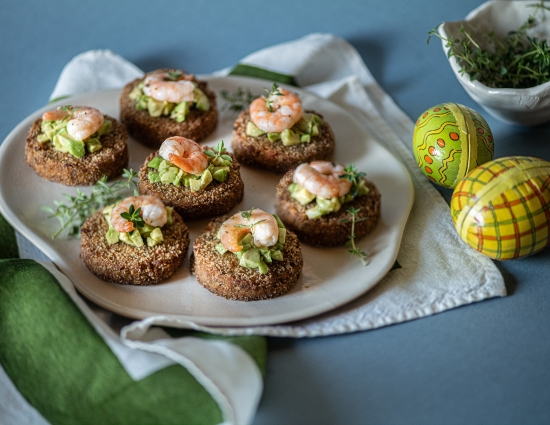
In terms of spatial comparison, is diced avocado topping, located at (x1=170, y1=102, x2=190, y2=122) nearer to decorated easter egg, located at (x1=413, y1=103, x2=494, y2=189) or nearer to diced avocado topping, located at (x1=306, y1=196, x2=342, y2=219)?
diced avocado topping, located at (x1=306, y1=196, x2=342, y2=219)

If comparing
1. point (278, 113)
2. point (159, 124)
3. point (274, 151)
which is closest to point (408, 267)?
point (274, 151)

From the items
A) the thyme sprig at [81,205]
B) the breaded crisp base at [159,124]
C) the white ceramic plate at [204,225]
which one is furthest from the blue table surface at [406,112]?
the thyme sprig at [81,205]

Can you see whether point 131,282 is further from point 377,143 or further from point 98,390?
point 377,143

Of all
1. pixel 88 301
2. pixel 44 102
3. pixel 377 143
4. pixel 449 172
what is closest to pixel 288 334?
pixel 88 301

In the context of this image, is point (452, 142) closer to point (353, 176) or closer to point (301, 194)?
point (353, 176)

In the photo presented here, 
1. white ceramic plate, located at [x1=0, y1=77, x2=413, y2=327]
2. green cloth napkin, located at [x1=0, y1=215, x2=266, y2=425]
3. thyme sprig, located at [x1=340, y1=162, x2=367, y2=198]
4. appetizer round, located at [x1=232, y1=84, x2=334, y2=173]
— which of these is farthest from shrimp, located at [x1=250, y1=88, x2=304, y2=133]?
green cloth napkin, located at [x1=0, y1=215, x2=266, y2=425]

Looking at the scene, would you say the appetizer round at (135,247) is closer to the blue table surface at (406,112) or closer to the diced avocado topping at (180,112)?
the blue table surface at (406,112)
